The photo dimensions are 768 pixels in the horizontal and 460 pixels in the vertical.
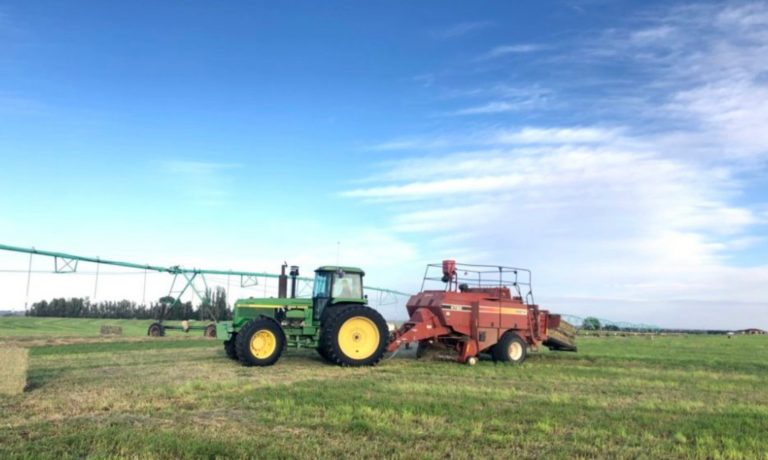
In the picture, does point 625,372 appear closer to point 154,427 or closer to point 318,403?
point 318,403

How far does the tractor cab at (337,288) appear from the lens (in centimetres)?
1658

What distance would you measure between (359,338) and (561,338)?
746 cm

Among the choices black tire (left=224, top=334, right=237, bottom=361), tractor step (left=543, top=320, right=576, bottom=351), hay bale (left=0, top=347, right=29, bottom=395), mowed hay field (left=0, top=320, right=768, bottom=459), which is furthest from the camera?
tractor step (left=543, top=320, right=576, bottom=351)

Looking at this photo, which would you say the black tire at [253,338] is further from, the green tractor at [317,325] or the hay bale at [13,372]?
the hay bale at [13,372]

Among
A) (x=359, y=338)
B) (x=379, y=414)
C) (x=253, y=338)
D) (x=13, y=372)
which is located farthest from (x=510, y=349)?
(x=13, y=372)

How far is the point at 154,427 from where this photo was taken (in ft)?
24.8

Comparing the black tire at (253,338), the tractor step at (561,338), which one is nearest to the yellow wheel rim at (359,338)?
the black tire at (253,338)

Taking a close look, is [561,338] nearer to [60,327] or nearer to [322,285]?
[322,285]

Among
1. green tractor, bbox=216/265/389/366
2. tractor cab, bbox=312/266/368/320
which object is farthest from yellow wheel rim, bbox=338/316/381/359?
tractor cab, bbox=312/266/368/320

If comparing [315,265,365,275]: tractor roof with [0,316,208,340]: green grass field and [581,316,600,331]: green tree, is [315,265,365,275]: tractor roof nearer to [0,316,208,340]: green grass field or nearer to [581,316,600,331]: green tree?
[0,316,208,340]: green grass field

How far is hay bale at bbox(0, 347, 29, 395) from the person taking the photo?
32.9 ft

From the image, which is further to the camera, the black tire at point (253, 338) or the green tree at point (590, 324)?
the green tree at point (590, 324)

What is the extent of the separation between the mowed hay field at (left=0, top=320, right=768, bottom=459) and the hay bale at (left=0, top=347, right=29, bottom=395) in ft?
0.92

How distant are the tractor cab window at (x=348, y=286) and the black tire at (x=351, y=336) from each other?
1.98 ft
